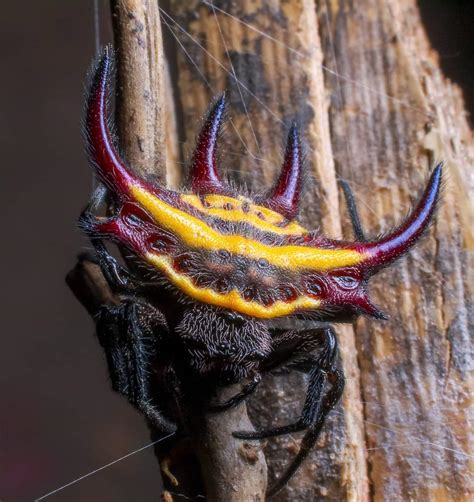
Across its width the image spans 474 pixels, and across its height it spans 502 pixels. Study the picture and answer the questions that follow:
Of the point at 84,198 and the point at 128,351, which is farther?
the point at 84,198

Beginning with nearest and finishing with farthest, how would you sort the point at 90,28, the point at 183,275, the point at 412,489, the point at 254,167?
1. the point at 183,275
2. the point at 412,489
3. the point at 254,167
4. the point at 90,28

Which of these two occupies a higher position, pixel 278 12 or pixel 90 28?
pixel 90 28

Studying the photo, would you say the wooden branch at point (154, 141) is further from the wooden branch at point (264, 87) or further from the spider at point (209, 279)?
the wooden branch at point (264, 87)

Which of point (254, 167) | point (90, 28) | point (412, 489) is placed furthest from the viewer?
point (90, 28)

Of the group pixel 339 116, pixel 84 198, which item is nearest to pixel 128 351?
pixel 339 116

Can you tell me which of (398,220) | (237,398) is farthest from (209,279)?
(398,220)

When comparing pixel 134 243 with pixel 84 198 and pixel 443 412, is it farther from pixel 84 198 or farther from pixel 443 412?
pixel 84 198
